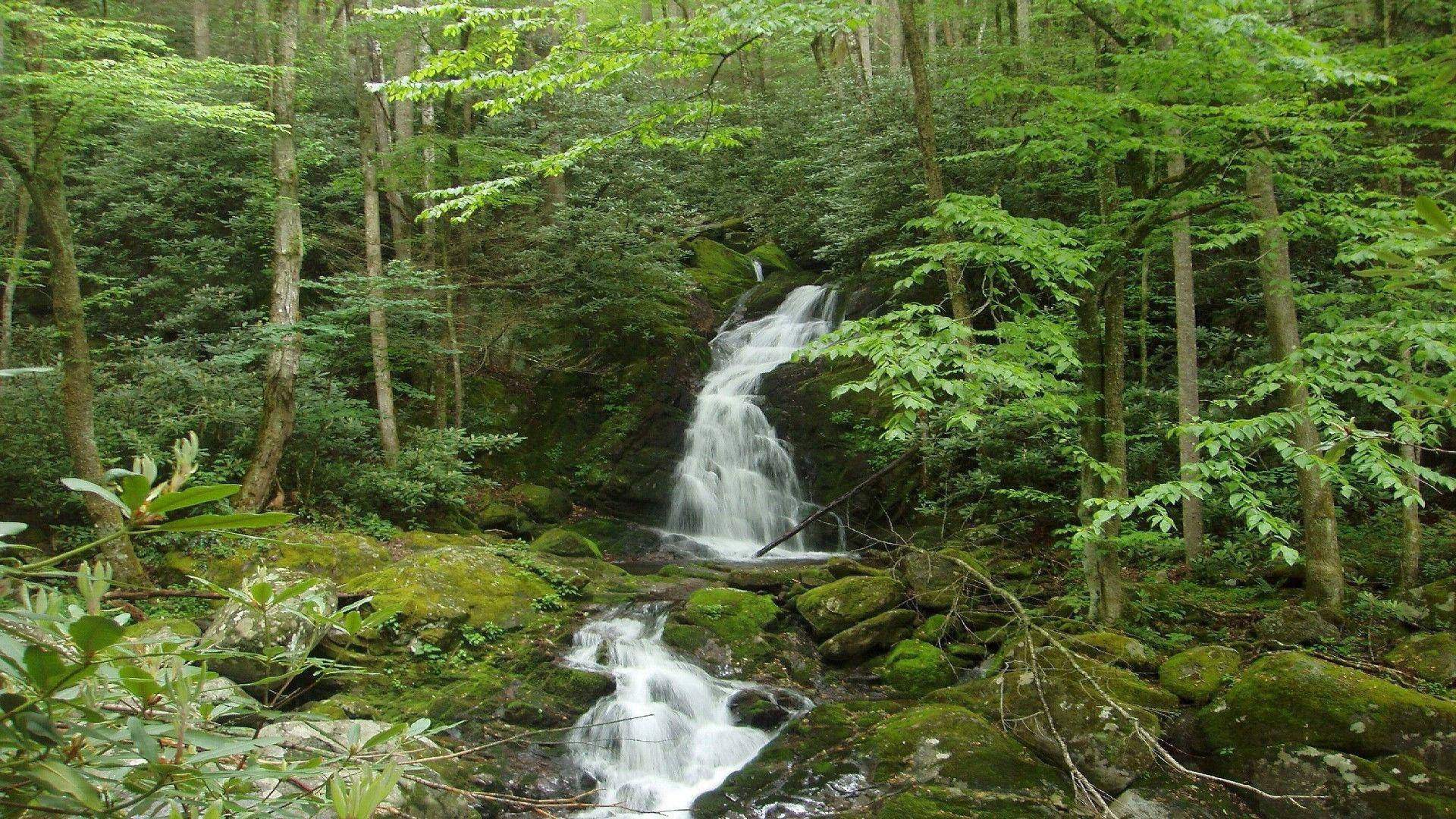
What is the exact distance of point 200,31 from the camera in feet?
61.4

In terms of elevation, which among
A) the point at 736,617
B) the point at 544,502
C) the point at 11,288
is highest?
the point at 11,288

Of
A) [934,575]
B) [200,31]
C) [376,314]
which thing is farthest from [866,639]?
[200,31]

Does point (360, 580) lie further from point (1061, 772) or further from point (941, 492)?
point (941, 492)

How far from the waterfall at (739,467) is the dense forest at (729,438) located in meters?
0.08

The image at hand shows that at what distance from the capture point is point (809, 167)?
19.2m

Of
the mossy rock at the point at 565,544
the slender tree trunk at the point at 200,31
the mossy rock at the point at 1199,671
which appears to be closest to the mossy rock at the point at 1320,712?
the mossy rock at the point at 1199,671

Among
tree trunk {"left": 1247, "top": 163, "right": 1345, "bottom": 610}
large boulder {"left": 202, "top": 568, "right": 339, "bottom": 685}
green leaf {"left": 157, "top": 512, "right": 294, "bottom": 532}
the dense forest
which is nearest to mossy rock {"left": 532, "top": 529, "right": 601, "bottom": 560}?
the dense forest

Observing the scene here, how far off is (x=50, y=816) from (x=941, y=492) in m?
11.7

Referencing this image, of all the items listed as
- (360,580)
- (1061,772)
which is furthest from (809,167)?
(1061,772)

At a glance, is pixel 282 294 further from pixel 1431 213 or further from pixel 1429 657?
pixel 1429 657

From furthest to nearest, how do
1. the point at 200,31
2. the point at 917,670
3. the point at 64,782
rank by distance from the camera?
the point at 200,31 → the point at 917,670 → the point at 64,782

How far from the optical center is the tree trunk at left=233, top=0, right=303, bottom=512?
9.30 meters

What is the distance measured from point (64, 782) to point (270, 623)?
21.3 inches

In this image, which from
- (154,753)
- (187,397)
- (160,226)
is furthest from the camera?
(160,226)
